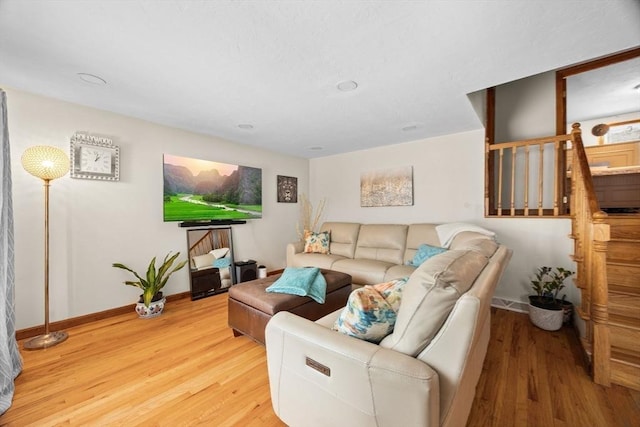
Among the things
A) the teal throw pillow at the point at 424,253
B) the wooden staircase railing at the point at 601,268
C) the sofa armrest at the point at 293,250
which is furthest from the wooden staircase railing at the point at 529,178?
the sofa armrest at the point at 293,250

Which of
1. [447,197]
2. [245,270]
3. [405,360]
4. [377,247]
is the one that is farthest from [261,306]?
[447,197]

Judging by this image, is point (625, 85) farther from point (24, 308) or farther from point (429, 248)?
point (24, 308)

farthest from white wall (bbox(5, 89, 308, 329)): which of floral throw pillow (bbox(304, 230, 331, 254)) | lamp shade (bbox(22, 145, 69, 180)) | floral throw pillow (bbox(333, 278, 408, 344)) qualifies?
floral throw pillow (bbox(333, 278, 408, 344))

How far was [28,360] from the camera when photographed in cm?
190

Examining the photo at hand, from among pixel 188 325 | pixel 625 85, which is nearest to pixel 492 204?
pixel 625 85

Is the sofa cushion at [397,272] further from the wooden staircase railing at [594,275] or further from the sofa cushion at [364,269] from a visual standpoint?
the wooden staircase railing at [594,275]

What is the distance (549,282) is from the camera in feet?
8.51

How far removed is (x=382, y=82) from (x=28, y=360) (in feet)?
11.9

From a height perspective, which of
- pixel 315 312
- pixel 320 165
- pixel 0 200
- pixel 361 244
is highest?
pixel 320 165

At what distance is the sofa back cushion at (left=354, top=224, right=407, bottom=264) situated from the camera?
11.3ft

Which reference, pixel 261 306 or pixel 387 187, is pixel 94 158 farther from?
pixel 387 187

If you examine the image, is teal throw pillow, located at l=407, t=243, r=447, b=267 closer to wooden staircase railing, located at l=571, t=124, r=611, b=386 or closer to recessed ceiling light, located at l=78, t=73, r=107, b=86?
wooden staircase railing, located at l=571, t=124, r=611, b=386

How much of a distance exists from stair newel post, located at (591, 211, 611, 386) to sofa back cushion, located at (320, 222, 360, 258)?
8.39 feet

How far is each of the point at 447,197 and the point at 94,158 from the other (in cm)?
434
